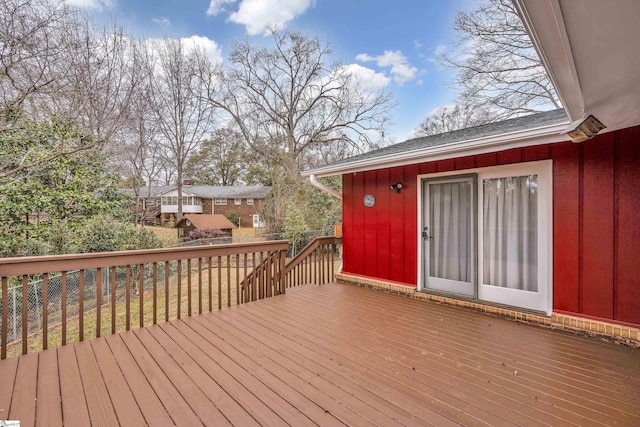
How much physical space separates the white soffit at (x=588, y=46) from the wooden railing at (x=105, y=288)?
3159 millimetres

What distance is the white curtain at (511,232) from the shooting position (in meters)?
3.39

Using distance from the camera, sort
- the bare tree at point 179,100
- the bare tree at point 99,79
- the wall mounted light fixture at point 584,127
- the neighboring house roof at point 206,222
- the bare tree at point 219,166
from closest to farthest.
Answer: the wall mounted light fixture at point 584,127, the bare tree at point 99,79, the bare tree at point 179,100, the neighboring house roof at point 206,222, the bare tree at point 219,166

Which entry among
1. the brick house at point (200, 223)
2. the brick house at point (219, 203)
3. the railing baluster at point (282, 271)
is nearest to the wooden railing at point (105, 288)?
the railing baluster at point (282, 271)

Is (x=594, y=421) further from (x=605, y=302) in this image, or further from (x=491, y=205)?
(x=491, y=205)

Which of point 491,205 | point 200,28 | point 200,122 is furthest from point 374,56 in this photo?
point 491,205

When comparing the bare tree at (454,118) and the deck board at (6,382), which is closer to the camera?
the deck board at (6,382)

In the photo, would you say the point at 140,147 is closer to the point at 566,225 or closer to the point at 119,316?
the point at 119,316

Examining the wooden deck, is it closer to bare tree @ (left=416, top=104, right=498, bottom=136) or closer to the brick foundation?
the brick foundation

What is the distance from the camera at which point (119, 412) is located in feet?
5.86

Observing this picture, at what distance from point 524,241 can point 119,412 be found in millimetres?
4170

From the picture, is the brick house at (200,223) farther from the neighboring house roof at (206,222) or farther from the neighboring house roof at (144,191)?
the neighboring house roof at (144,191)

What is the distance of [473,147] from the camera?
3320 millimetres

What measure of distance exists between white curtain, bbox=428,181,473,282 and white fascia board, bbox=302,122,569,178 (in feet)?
2.05

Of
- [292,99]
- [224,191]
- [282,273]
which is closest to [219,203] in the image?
[224,191]
